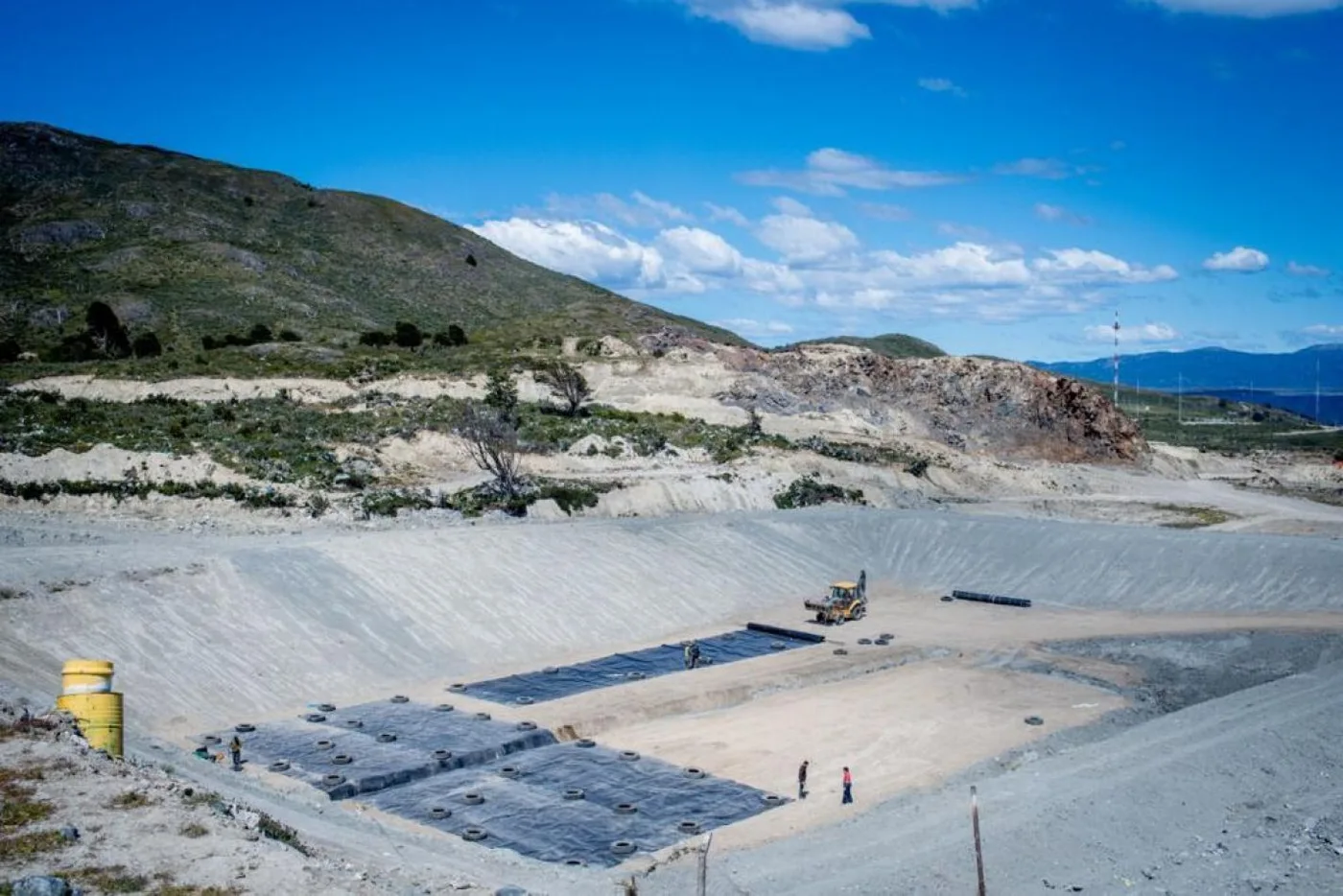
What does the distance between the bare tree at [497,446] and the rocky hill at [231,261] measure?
38144 mm

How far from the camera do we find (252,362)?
64062mm

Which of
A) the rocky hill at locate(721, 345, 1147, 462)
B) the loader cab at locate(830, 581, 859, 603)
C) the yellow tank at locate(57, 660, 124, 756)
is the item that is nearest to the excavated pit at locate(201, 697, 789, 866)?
the yellow tank at locate(57, 660, 124, 756)

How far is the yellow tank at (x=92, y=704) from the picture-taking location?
52.9ft

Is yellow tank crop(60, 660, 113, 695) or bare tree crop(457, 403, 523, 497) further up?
bare tree crop(457, 403, 523, 497)

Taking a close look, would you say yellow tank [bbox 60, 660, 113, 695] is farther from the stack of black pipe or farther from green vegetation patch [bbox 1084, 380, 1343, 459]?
green vegetation patch [bbox 1084, 380, 1343, 459]

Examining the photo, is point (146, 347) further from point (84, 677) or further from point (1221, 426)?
point (1221, 426)

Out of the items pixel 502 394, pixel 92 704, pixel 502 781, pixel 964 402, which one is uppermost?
pixel 964 402

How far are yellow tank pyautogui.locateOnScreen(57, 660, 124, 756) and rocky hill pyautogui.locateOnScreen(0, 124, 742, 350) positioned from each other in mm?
65231

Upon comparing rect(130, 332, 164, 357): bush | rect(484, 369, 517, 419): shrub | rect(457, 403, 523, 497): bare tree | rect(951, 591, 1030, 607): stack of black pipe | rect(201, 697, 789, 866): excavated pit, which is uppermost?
rect(130, 332, 164, 357): bush

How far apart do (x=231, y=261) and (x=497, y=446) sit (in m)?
61.8

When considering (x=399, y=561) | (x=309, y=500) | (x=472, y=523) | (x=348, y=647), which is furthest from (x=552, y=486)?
(x=348, y=647)

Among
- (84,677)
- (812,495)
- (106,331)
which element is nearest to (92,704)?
(84,677)

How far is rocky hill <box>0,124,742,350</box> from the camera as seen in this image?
276 ft

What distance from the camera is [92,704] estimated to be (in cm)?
1617
